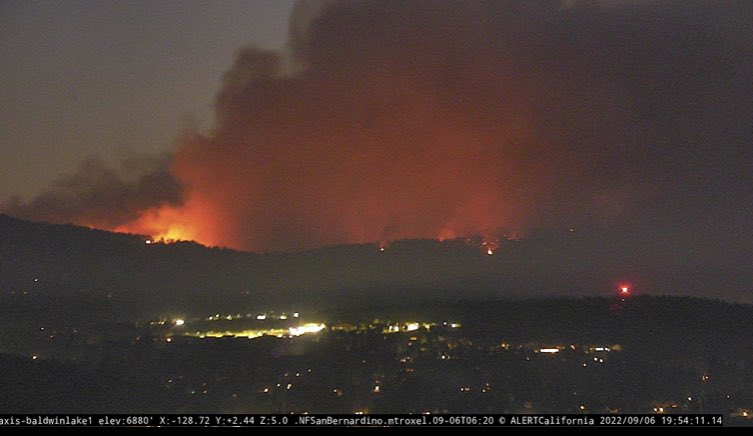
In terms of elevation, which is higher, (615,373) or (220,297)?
(220,297)

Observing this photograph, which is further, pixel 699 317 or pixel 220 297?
pixel 220 297

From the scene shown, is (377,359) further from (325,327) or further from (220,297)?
(220,297)

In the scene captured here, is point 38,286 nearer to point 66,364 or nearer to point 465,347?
point 66,364

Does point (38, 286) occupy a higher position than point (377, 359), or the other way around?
point (38, 286)
